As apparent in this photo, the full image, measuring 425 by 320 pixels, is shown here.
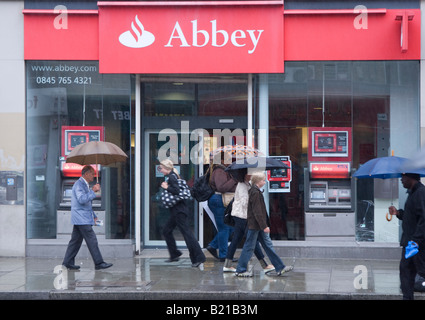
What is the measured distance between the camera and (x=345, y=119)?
1263 cm

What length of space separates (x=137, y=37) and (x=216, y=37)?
149cm

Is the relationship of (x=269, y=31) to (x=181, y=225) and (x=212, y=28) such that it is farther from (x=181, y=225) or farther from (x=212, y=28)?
(x=181, y=225)

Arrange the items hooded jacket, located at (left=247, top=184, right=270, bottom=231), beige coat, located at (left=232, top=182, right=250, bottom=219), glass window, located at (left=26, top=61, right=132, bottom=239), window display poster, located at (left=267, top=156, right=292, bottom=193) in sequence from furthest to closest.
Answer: glass window, located at (left=26, top=61, right=132, bottom=239) → window display poster, located at (left=267, top=156, right=292, bottom=193) → beige coat, located at (left=232, top=182, right=250, bottom=219) → hooded jacket, located at (left=247, top=184, right=270, bottom=231)

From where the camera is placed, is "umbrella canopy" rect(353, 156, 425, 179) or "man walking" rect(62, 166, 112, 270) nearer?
"umbrella canopy" rect(353, 156, 425, 179)

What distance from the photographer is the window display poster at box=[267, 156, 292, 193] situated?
12.8m

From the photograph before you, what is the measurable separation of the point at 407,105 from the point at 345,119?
47.7 inches

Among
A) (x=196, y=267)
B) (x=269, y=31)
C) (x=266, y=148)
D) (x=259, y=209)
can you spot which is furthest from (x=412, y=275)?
(x=269, y=31)

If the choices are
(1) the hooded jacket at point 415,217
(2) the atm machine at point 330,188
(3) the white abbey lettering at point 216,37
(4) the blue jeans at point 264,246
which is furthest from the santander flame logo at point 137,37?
(1) the hooded jacket at point 415,217

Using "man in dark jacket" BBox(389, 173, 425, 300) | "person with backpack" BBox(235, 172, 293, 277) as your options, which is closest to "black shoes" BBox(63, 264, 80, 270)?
"person with backpack" BBox(235, 172, 293, 277)

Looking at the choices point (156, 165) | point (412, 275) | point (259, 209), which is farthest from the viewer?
point (156, 165)

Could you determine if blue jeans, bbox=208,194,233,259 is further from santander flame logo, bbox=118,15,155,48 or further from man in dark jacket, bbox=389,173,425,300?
man in dark jacket, bbox=389,173,425,300

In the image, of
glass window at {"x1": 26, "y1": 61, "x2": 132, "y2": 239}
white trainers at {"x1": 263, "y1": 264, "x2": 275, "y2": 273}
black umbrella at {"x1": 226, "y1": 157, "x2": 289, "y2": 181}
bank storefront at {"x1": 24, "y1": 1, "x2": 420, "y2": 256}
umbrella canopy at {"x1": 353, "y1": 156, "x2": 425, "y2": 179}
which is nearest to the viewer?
umbrella canopy at {"x1": 353, "y1": 156, "x2": 425, "y2": 179}

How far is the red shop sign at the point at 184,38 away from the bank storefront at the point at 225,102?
0.06ft

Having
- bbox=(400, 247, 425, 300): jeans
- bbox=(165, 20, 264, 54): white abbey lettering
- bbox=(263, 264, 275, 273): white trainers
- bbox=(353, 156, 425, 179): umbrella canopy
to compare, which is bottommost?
bbox=(263, 264, 275, 273): white trainers
